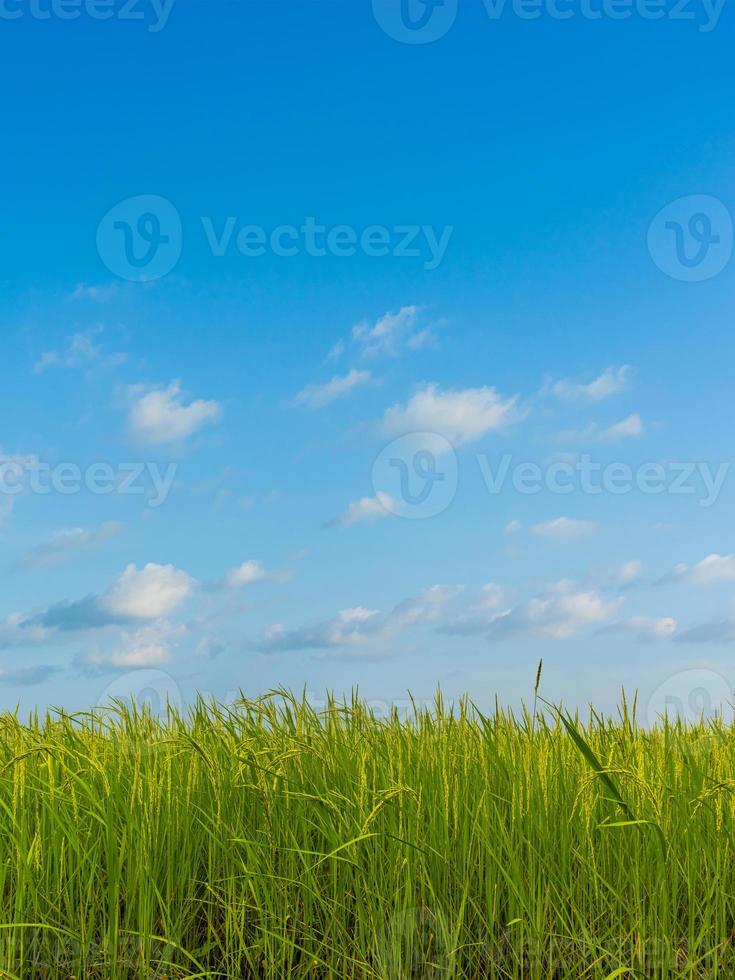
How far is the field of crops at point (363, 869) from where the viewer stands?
116 inches

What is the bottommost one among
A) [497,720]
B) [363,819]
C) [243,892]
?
[243,892]

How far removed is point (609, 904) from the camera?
3.10 metres

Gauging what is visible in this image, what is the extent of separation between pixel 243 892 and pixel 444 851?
0.75 metres

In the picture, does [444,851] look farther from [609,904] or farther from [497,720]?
Answer: [497,720]

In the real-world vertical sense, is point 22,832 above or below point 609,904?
above

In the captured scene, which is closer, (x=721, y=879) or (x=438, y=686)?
(x=721, y=879)

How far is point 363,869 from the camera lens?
3.10m

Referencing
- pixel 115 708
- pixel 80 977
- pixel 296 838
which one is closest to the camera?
pixel 80 977

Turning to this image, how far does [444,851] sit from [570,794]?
0.67 meters

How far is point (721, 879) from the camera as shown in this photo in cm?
324

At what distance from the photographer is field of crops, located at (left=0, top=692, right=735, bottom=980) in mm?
2959

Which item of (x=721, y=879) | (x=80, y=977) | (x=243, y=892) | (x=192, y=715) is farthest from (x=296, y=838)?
(x=721, y=879)

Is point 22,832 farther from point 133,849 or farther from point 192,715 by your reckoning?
point 192,715

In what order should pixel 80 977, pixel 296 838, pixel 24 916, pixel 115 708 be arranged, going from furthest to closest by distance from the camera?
1. pixel 115 708
2. pixel 296 838
3. pixel 24 916
4. pixel 80 977
